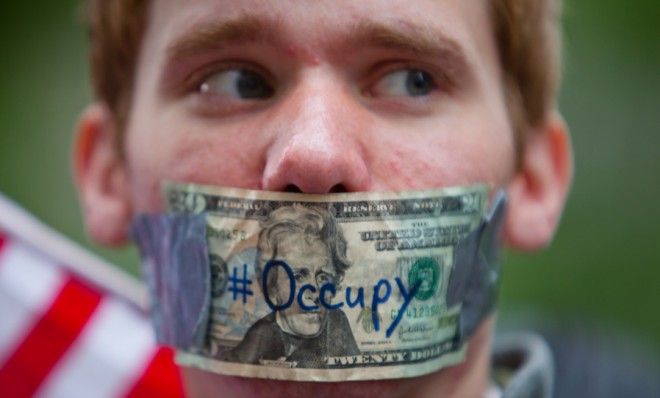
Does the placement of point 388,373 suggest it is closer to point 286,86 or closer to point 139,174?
point 286,86

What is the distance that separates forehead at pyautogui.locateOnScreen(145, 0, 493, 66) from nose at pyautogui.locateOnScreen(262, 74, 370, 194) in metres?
0.08

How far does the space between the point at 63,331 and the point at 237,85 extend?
1.15 metres

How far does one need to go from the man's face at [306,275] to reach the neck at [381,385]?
0.12 m

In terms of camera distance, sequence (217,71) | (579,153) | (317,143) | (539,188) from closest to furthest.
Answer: (317,143), (217,71), (539,188), (579,153)

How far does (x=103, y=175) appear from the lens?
6.11 ft

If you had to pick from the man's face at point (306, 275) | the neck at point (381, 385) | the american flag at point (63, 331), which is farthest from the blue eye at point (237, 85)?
the american flag at point (63, 331)

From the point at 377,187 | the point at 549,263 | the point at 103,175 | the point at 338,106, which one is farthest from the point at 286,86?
the point at 549,263

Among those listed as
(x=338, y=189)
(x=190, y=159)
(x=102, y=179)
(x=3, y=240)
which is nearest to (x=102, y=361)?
(x=3, y=240)

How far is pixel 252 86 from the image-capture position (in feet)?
4.84

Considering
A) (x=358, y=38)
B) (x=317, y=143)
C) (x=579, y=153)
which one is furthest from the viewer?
(x=579, y=153)

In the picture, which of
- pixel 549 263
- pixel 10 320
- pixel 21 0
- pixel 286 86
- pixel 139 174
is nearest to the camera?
pixel 286 86

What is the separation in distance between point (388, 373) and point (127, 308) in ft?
4.06

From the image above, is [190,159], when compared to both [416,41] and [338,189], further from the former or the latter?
[416,41]

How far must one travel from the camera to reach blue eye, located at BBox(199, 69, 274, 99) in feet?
Answer: 4.82
